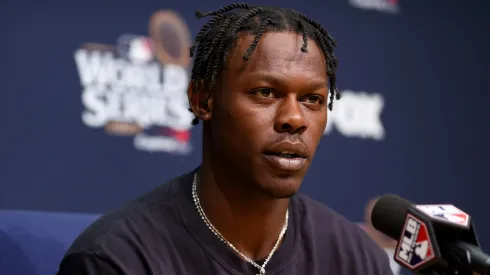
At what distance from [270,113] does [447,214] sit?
45cm

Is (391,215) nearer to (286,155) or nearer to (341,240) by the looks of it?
(286,155)

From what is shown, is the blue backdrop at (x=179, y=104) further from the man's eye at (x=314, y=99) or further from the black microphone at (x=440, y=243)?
the black microphone at (x=440, y=243)

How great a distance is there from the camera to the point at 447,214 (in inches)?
39.5

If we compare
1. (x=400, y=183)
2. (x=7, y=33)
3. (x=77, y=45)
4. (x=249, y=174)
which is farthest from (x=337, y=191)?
(x=249, y=174)

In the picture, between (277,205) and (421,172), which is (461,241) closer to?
(277,205)

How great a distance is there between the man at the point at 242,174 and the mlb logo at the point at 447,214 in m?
0.38

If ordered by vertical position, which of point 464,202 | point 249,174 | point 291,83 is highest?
point 291,83

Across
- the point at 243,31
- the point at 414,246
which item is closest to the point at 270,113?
the point at 243,31

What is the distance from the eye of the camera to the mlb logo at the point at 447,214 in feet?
3.20

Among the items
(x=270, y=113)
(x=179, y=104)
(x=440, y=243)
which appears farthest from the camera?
(x=179, y=104)

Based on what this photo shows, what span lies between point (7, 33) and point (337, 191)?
1369mm

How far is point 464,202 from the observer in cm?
320

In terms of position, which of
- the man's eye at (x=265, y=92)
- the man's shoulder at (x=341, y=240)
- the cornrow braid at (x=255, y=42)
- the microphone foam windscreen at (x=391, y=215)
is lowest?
the man's shoulder at (x=341, y=240)

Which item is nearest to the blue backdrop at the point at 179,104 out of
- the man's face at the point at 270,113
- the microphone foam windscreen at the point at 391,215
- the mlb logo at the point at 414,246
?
the man's face at the point at 270,113
